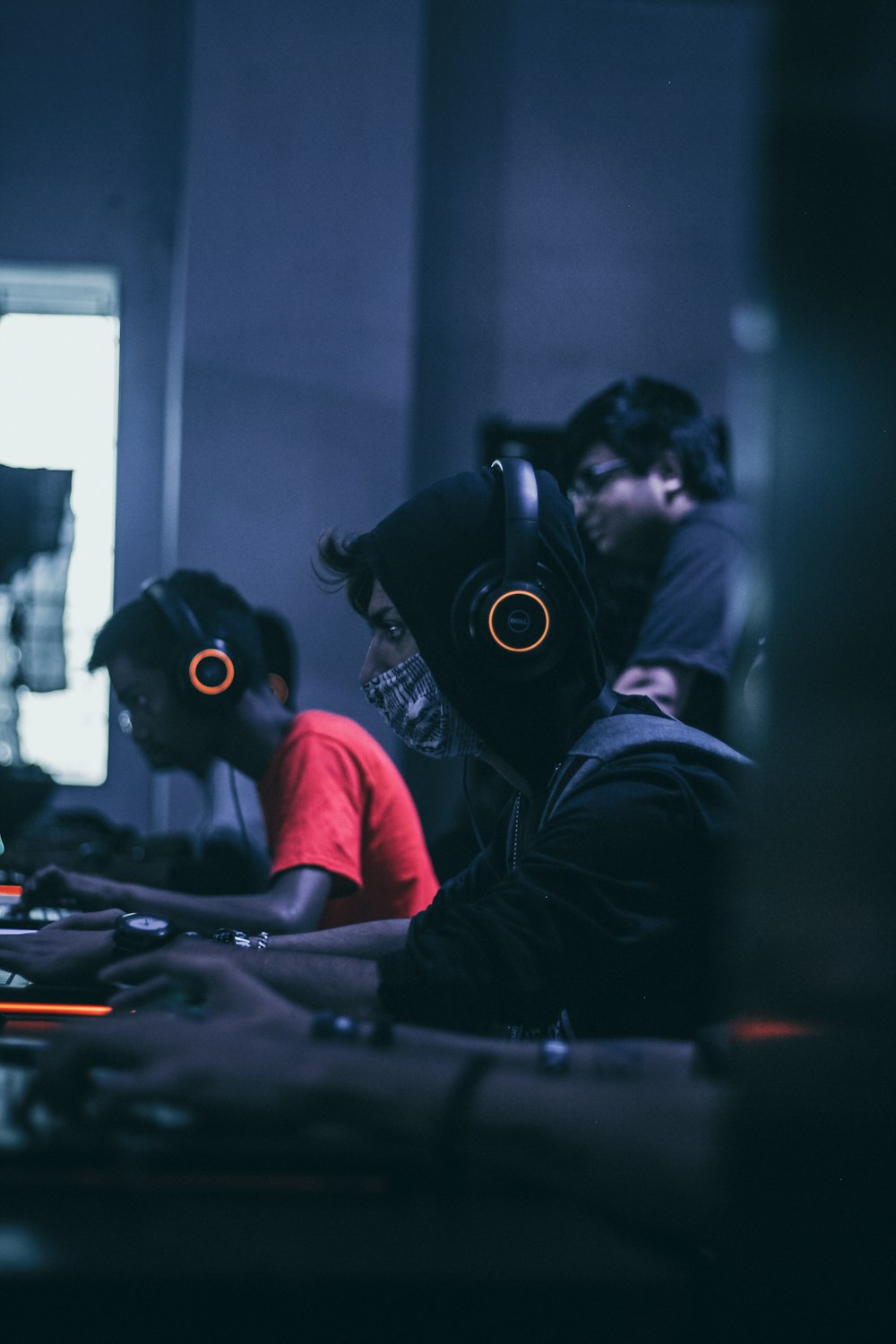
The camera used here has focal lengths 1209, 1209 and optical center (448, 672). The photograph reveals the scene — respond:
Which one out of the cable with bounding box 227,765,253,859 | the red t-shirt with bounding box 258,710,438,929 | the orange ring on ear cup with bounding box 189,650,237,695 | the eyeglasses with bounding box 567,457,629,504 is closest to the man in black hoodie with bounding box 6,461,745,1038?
the red t-shirt with bounding box 258,710,438,929

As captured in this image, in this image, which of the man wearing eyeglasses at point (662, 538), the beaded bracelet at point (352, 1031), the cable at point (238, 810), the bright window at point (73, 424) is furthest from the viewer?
the bright window at point (73, 424)

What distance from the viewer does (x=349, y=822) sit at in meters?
1.64

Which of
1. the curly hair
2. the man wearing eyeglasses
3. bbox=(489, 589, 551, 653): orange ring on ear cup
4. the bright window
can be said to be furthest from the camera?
the bright window

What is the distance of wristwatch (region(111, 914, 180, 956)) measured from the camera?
3.51ft

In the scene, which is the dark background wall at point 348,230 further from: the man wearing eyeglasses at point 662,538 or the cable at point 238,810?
the cable at point 238,810

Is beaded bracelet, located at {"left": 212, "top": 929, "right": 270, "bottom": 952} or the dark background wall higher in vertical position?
the dark background wall

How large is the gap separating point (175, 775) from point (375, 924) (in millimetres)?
2153

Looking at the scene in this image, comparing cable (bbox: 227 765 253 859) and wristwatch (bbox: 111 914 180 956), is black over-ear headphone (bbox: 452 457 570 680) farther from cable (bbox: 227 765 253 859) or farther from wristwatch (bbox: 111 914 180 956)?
cable (bbox: 227 765 253 859)

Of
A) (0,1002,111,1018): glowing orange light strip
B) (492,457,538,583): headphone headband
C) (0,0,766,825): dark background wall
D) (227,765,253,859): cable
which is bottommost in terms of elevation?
(227,765,253,859): cable

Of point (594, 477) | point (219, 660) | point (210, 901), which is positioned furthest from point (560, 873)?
point (594, 477)

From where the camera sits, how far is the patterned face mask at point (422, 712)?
3.74 ft

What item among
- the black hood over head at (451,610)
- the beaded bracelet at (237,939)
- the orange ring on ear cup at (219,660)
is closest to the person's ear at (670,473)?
the orange ring on ear cup at (219,660)

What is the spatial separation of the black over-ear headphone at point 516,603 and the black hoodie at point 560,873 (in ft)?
0.06

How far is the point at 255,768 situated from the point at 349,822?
0.97 feet
